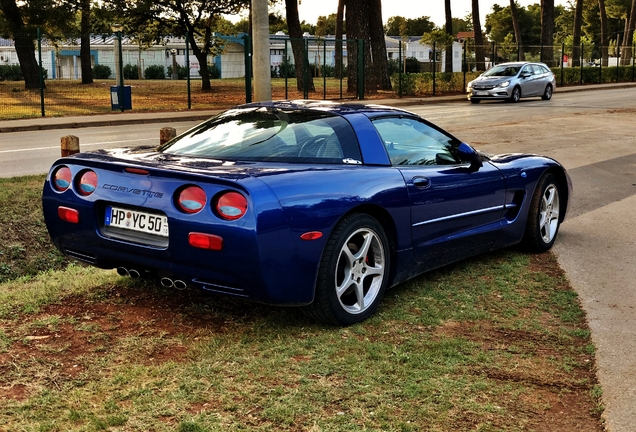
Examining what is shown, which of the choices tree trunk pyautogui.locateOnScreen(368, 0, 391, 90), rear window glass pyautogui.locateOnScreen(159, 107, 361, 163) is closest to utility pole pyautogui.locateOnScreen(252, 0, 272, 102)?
rear window glass pyautogui.locateOnScreen(159, 107, 361, 163)

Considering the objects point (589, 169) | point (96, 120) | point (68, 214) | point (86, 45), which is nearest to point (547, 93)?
point (96, 120)

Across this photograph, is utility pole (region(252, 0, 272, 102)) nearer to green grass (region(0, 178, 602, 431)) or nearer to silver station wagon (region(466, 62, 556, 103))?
green grass (region(0, 178, 602, 431))

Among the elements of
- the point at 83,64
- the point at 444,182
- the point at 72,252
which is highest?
the point at 83,64

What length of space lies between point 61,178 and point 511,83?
88.6 feet

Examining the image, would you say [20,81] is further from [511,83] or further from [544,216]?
[544,216]

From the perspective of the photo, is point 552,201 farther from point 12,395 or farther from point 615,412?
point 12,395

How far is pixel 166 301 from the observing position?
5.02 metres

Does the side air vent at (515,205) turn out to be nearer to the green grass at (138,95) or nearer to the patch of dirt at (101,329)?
the patch of dirt at (101,329)

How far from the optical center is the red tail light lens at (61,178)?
4719mm

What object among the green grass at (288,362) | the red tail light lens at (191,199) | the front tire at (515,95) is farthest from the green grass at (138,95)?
the red tail light lens at (191,199)

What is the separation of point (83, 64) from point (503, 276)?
30.8 metres

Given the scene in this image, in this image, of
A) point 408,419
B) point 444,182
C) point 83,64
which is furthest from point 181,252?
point 83,64

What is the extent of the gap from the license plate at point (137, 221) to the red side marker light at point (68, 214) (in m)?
0.23

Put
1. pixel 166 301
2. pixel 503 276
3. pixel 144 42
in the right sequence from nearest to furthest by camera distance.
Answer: pixel 166 301 → pixel 503 276 → pixel 144 42
